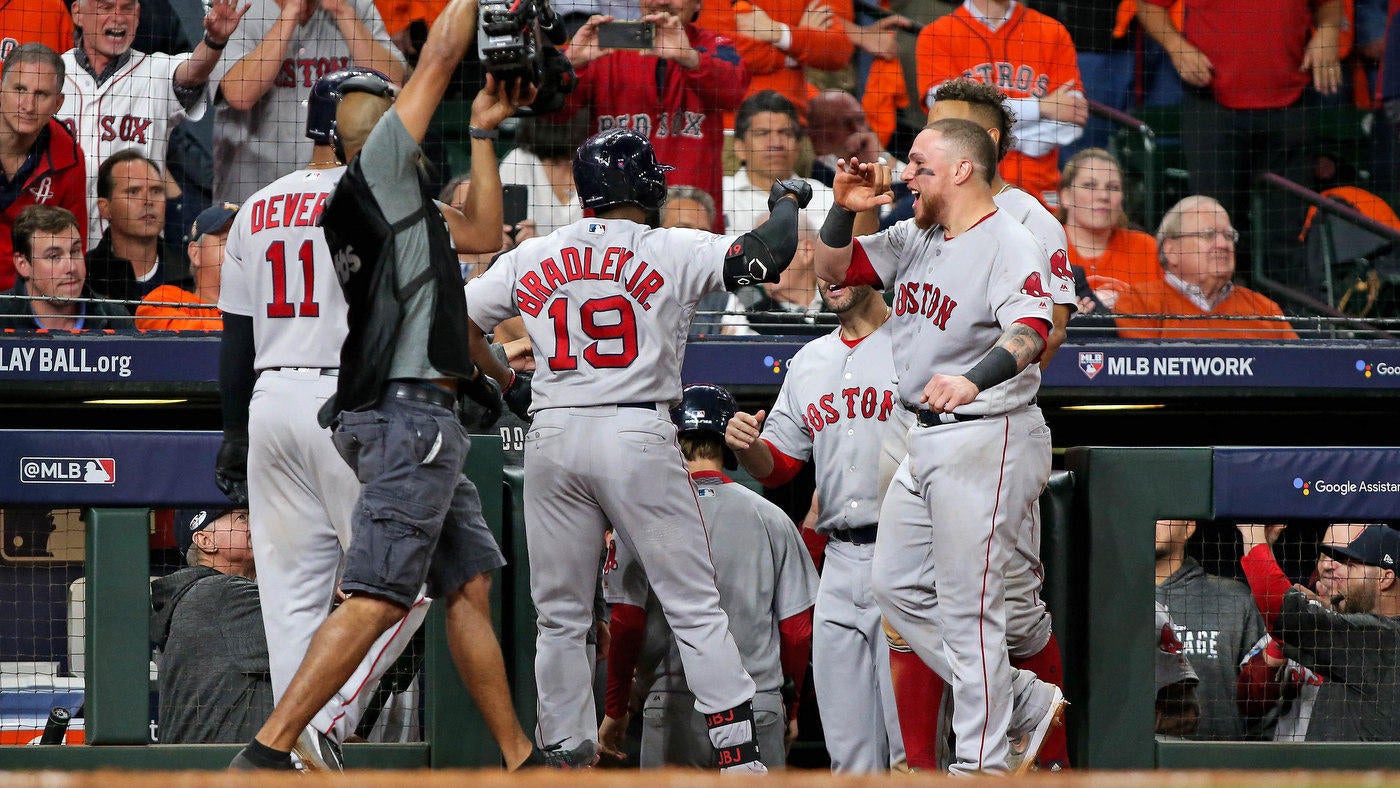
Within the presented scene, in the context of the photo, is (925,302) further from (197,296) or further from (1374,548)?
(197,296)

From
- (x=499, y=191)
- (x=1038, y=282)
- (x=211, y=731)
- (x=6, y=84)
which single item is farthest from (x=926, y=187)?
(x=6, y=84)

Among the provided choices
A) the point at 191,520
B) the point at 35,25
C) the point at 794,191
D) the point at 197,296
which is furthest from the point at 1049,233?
the point at 35,25

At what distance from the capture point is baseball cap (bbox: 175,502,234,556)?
3.90 metres

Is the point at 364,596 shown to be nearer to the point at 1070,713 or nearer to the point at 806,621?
the point at 806,621

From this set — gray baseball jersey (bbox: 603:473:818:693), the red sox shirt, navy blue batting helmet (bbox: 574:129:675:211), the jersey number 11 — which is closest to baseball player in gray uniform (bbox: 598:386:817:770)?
gray baseball jersey (bbox: 603:473:818:693)

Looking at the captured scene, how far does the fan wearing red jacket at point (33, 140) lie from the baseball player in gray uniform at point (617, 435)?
2.94 metres

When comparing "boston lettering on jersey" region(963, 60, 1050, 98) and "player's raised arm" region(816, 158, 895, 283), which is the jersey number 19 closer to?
"player's raised arm" region(816, 158, 895, 283)

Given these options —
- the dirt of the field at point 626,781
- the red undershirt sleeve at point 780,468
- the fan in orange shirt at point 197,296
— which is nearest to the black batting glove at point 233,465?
the red undershirt sleeve at point 780,468

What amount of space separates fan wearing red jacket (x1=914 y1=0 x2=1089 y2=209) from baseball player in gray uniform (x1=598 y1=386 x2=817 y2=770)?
3053mm

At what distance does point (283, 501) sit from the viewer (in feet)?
11.1

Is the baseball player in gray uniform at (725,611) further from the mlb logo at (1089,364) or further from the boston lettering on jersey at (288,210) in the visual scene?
the mlb logo at (1089,364)

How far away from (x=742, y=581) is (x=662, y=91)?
2877 mm

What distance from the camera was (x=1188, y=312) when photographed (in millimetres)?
6270

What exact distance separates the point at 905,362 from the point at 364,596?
56.0 inches
